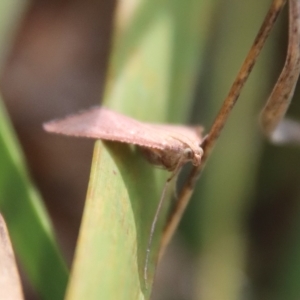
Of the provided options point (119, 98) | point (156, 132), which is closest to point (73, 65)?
point (119, 98)

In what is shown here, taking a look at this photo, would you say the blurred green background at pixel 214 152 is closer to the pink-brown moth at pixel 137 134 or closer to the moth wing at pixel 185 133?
the moth wing at pixel 185 133

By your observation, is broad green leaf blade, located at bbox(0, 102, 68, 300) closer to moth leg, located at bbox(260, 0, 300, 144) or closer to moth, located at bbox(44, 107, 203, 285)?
moth, located at bbox(44, 107, 203, 285)

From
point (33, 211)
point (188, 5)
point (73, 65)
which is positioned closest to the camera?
point (33, 211)

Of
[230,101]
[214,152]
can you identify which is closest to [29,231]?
[230,101]

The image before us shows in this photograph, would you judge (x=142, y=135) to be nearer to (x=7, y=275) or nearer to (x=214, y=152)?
(x=7, y=275)

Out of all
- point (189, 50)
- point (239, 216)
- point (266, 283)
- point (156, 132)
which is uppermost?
point (189, 50)

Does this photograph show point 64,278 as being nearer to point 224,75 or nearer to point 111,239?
point 111,239

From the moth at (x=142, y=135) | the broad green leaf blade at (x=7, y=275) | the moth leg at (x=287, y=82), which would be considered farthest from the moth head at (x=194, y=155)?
the broad green leaf blade at (x=7, y=275)
